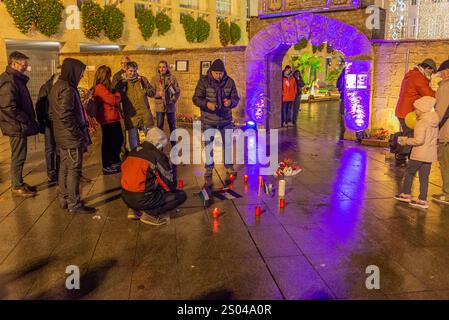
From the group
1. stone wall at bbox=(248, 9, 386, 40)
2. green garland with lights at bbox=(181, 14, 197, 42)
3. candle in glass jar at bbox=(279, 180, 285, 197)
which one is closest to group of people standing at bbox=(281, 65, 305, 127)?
stone wall at bbox=(248, 9, 386, 40)

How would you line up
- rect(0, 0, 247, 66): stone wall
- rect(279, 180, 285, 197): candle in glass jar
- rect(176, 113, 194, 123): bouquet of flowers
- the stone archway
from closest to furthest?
rect(279, 180, 285, 197): candle in glass jar < the stone archway < rect(176, 113, 194, 123): bouquet of flowers < rect(0, 0, 247, 66): stone wall

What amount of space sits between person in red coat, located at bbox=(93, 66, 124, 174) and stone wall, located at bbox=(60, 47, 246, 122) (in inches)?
242

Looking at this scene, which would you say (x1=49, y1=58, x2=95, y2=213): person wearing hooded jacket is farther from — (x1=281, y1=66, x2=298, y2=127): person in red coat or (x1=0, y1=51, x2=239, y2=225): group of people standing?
(x1=281, y1=66, x2=298, y2=127): person in red coat

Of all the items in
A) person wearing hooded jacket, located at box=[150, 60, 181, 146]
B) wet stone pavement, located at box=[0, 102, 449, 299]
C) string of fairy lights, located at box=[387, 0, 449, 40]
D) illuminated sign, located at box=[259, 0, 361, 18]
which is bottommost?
wet stone pavement, located at box=[0, 102, 449, 299]

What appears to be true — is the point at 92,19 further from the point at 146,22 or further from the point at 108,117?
the point at 108,117

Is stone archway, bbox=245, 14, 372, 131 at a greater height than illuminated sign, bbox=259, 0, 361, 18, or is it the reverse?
illuminated sign, bbox=259, 0, 361, 18

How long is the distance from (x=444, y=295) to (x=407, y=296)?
0.33 metres

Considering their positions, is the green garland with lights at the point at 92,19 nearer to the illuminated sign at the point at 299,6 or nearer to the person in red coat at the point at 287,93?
the illuminated sign at the point at 299,6

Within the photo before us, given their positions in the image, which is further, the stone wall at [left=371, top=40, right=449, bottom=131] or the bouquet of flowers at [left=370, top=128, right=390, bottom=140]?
the bouquet of flowers at [left=370, top=128, right=390, bottom=140]

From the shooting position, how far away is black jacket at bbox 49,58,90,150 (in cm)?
565

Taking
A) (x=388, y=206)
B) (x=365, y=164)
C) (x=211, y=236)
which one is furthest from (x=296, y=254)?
(x=365, y=164)

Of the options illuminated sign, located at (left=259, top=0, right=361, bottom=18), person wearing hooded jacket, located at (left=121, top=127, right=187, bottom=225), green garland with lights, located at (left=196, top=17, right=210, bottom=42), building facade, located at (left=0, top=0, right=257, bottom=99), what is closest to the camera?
person wearing hooded jacket, located at (left=121, top=127, right=187, bottom=225)

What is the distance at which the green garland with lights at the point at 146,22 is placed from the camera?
22.2 meters
